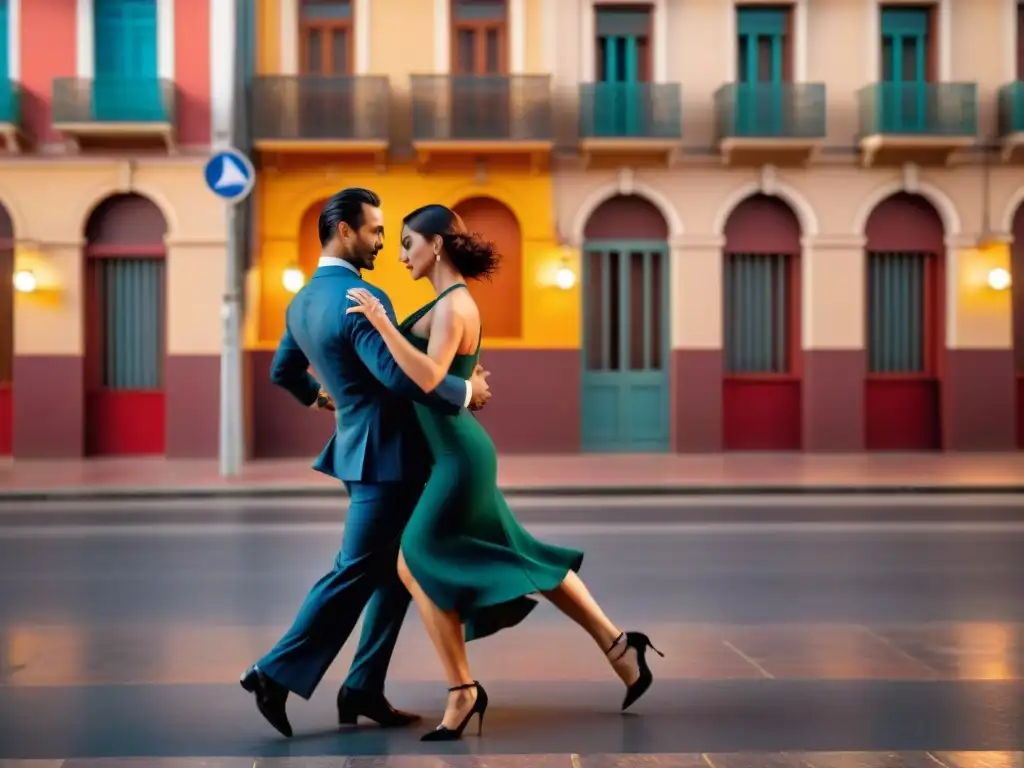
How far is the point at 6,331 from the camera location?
825 inches

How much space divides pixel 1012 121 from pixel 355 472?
62.5 feet

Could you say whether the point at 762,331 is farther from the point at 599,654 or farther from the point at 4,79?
the point at 599,654

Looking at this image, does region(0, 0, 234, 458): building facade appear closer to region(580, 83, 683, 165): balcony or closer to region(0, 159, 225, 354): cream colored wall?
region(0, 159, 225, 354): cream colored wall

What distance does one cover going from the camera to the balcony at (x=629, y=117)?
20.8 metres

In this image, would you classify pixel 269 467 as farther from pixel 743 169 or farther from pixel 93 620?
pixel 93 620

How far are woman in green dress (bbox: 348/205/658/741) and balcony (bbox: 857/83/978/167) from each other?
17.3 metres

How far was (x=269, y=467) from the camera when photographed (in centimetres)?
1870

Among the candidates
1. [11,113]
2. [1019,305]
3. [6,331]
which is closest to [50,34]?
[11,113]

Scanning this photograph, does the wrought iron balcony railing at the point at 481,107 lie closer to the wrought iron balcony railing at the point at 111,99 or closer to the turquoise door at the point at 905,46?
the wrought iron balcony railing at the point at 111,99

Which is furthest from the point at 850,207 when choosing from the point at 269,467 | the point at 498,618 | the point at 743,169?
the point at 498,618

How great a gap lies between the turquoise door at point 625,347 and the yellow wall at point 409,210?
61 centimetres

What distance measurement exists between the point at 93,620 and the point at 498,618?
343 cm

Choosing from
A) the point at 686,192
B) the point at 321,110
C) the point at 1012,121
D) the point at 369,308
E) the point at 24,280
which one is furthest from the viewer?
the point at 686,192

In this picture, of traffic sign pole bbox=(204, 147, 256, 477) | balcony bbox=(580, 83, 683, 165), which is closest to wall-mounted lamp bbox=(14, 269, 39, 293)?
traffic sign pole bbox=(204, 147, 256, 477)
